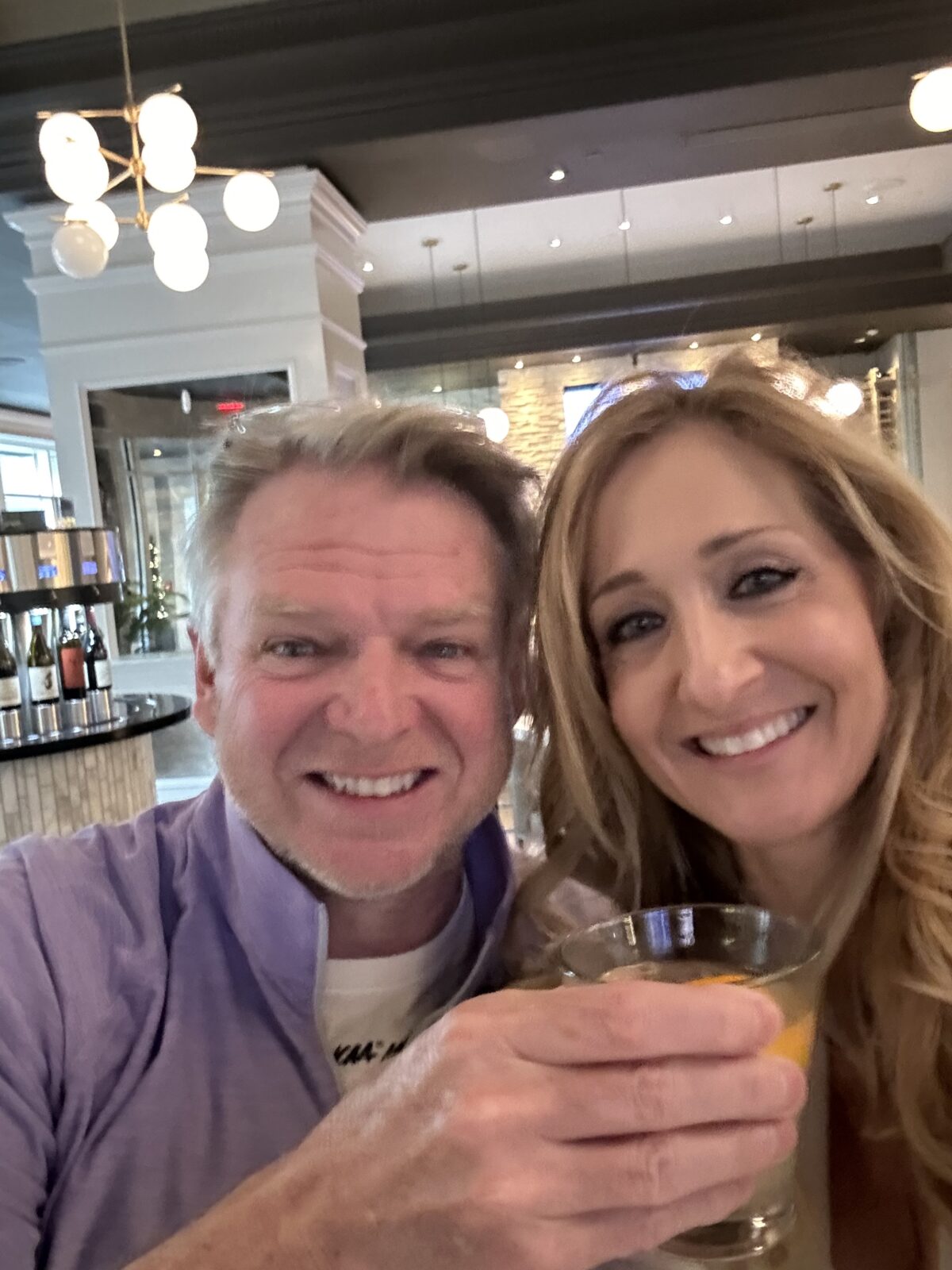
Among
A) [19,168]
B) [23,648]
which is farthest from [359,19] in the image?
[23,648]

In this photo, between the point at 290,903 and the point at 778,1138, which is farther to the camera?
the point at 290,903

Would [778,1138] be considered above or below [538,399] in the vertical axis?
below

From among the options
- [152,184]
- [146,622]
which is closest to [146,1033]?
[152,184]

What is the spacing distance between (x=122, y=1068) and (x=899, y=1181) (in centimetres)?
77

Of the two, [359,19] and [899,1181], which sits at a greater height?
[359,19]

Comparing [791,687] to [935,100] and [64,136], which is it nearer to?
[64,136]

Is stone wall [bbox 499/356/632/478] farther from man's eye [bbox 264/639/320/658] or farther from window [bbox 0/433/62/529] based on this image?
man's eye [bbox 264/639/320/658]

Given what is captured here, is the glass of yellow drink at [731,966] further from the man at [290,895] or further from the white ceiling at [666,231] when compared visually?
the white ceiling at [666,231]

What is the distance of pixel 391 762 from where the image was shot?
3.54 ft

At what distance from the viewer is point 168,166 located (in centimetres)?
260

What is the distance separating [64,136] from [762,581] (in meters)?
2.41

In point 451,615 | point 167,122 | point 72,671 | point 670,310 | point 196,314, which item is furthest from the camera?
point 670,310

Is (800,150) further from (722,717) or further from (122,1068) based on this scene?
(122,1068)

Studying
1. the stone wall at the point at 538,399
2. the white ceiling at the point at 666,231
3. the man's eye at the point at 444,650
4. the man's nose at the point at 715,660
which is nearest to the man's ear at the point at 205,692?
the man's eye at the point at 444,650
